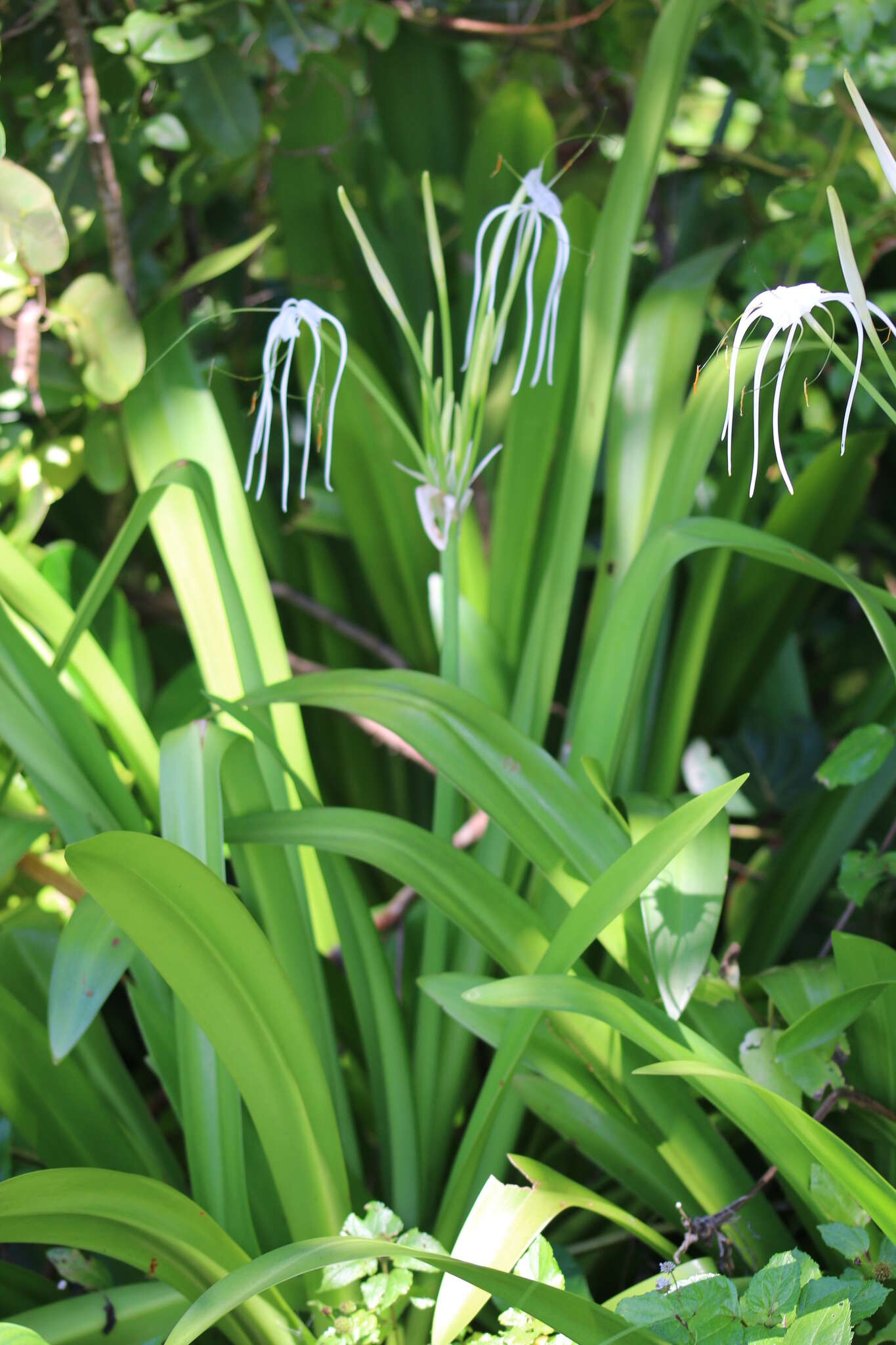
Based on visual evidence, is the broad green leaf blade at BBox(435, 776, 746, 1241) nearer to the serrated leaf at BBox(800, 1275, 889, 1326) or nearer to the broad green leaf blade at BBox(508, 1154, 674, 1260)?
the broad green leaf blade at BBox(508, 1154, 674, 1260)

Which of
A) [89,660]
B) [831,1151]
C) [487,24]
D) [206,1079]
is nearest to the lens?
[831,1151]

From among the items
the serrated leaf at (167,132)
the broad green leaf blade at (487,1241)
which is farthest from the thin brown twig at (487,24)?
the broad green leaf blade at (487,1241)

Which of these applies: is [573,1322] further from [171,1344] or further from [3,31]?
[3,31]

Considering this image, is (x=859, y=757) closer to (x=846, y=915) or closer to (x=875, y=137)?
(x=846, y=915)

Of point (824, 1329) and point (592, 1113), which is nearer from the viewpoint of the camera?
point (824, 1329)

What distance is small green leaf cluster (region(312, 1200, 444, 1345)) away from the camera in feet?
1.71

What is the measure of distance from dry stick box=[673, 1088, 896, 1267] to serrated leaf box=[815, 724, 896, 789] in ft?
0.62

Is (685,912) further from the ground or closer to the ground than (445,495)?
closer to the ground

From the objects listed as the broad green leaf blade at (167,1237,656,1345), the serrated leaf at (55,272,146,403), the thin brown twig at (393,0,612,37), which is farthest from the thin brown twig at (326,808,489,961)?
the thin brown twig at (393,0,612,37)

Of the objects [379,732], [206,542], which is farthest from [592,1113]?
[206,542]

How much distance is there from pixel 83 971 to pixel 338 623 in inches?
22.1

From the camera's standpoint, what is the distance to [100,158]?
0.89 metres

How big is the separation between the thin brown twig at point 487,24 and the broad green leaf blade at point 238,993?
3.06ft

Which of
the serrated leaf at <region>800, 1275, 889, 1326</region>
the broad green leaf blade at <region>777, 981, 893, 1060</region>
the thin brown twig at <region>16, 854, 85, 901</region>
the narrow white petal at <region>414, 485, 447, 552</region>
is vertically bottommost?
the serrated leaf at <region>800, 1275, 889, 1326</region>
